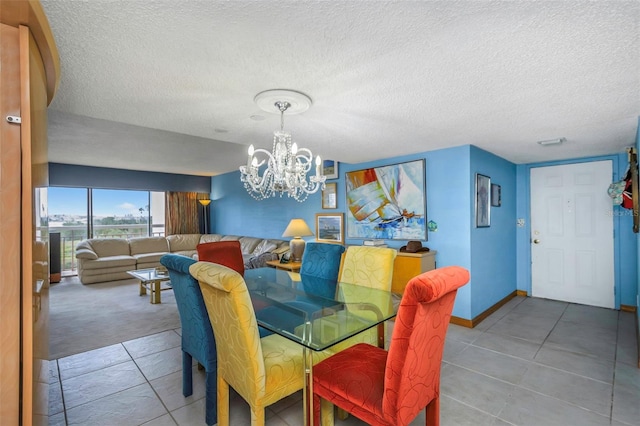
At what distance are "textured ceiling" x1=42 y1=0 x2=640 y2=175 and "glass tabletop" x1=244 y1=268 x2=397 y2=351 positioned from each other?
4.86 ft

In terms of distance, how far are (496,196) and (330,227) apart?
8.14 feet

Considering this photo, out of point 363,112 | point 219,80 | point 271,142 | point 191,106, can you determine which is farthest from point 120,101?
point 363,112

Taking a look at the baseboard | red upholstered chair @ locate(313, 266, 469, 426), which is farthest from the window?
the baseboard

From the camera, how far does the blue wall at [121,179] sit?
6277 millimetres

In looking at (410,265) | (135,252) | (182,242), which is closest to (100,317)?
(135,252)

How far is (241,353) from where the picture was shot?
4.99 ft

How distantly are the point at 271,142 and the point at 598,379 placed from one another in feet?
11.9

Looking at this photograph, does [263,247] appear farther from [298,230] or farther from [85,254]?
[85,254]

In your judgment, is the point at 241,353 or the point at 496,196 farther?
the point at 496,196

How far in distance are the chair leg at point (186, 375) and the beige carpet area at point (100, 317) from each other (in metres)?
1.47

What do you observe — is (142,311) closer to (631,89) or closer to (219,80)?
(219,80)

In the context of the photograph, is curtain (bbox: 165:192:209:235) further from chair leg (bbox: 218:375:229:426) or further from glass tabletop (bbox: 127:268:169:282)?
chair leg (bbox: 218:375:229:426)

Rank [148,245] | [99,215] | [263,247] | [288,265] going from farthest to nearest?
1. [99,215]
2. [148,245]
3. [263,247]
4. [288,265]

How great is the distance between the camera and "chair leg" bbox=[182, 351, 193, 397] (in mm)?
2146
